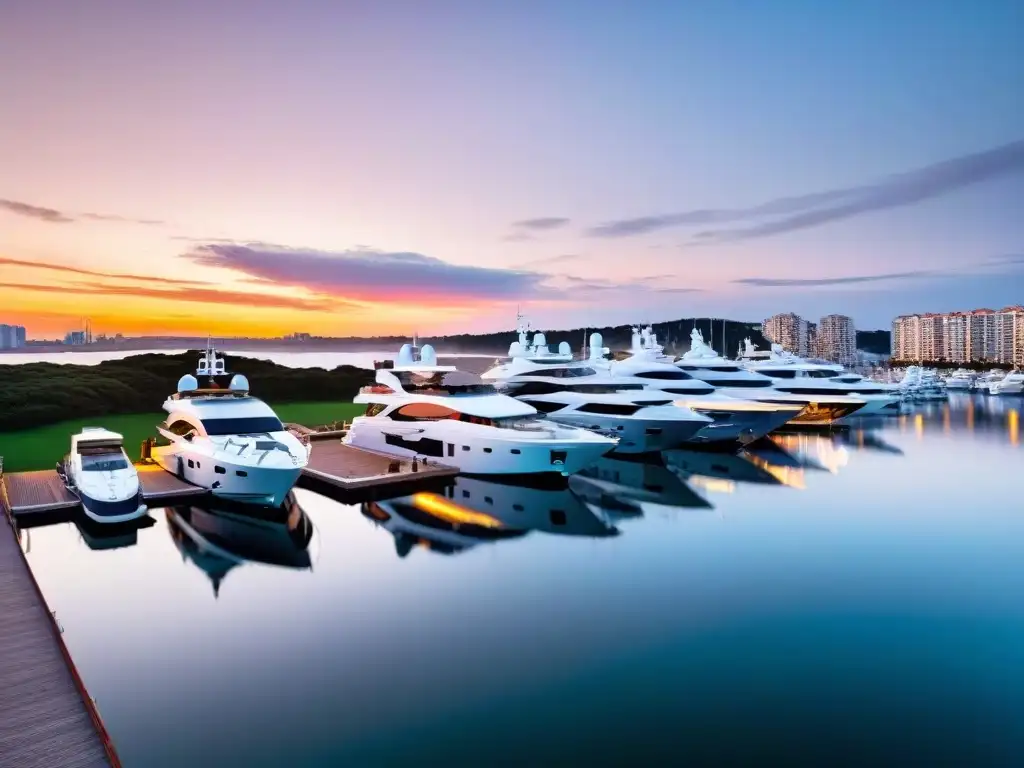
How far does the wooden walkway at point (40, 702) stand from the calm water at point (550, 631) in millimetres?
1298

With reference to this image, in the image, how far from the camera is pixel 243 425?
22.4m

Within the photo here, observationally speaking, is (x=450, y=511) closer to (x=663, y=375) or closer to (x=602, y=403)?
(x=602, y=403)

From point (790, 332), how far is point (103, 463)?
583 ft

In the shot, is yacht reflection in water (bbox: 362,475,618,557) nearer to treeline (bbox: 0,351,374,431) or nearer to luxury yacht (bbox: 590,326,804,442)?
luxury yacht (bbox: 590,326,804,442)

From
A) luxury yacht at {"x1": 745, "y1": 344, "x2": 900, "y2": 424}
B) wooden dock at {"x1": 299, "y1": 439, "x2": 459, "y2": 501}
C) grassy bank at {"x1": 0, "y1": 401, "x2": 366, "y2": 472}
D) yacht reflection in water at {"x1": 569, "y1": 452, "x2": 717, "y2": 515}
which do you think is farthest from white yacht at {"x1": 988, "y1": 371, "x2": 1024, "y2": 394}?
wooden dock at {"x1": 299, "y1": 439, "x2": 459, "y2": 501}

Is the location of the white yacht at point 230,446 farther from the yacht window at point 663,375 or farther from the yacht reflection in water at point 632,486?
the yacht window at point 663,375

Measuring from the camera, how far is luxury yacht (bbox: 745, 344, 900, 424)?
161ft

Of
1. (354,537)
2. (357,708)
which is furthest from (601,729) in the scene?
(354,537)

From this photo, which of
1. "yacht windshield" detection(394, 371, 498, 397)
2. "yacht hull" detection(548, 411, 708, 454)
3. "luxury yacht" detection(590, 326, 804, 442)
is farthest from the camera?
"luxury yacht" detection(590, 326, 804, 442)

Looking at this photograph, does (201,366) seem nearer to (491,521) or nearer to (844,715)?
(491,521)

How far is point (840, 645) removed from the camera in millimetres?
12531

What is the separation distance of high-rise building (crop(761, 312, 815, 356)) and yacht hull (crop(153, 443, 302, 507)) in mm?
167459

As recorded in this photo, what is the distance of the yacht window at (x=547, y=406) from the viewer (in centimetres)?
3456

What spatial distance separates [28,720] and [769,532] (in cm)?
1943
